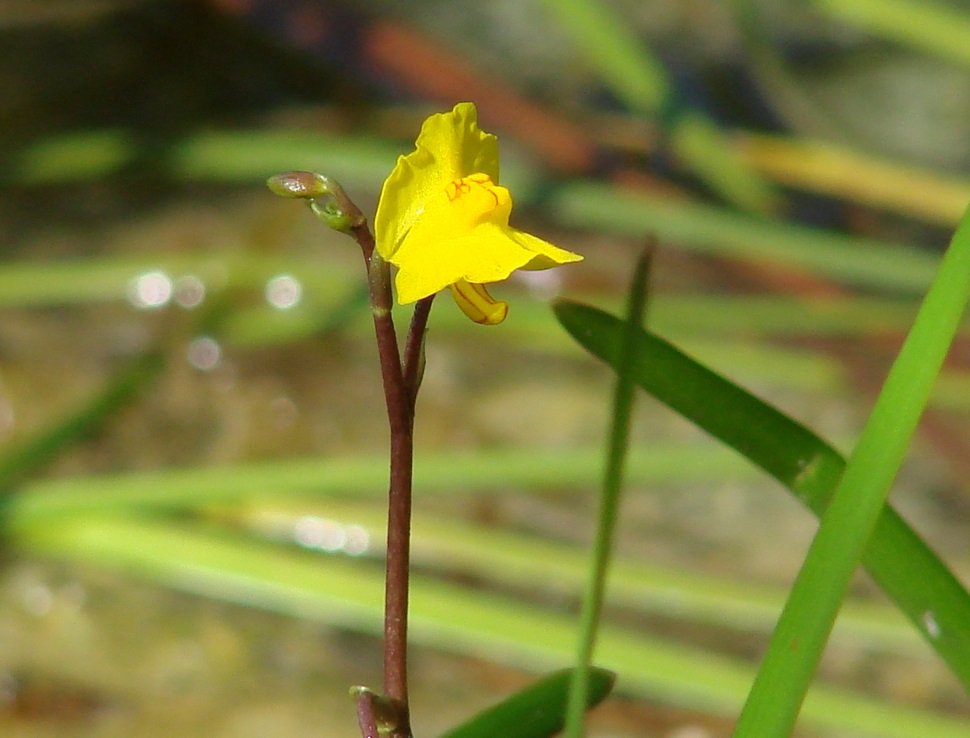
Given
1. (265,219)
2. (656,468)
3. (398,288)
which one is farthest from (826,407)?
(398,288)

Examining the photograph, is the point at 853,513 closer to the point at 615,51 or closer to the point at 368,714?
the point at 368,714

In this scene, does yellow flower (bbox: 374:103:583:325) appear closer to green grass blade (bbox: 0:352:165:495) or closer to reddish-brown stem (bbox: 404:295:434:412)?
reddish-brown stem (bbox: 404:295:434:412)

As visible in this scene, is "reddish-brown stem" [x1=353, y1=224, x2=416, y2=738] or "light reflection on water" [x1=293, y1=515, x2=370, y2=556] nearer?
"reddish-brown stem" [x1=353, y1=224, x2=416, y2=738]

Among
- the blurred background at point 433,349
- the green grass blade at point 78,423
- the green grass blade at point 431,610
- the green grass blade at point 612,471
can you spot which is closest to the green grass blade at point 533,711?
the green grass blade at point 612,471

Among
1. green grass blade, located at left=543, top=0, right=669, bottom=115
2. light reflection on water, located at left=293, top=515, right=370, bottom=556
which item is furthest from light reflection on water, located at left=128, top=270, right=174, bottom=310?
green grass blade, located at left=543, top=0, right=669, bottom=115

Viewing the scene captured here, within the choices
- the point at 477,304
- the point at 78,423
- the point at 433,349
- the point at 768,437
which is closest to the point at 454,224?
the point at 477,304

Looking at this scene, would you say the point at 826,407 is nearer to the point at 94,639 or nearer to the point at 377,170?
the point at 377,170
